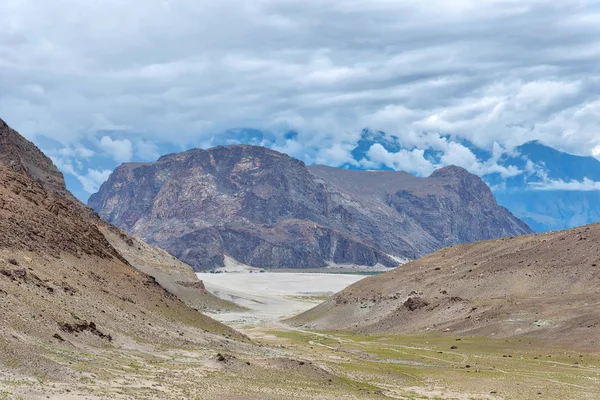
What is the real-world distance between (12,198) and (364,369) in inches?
1732

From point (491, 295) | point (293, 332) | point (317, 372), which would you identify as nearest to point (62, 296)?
point (317, 372)

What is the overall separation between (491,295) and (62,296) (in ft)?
297

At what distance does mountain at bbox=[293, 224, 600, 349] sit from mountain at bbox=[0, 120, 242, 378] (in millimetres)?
45873

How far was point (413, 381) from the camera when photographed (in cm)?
7781

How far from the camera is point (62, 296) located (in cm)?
7406

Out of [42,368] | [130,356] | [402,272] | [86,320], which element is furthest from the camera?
[402,272]

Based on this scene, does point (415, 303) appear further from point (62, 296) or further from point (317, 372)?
point (62, 296)

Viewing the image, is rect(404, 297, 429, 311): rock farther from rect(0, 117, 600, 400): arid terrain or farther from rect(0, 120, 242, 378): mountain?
rect(0, 120, 242, 378): mountain

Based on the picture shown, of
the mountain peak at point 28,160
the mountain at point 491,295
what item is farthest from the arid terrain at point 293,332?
the mountain peak at point 28,160


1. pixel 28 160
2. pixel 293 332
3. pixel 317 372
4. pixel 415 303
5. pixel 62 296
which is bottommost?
pixel 317 372

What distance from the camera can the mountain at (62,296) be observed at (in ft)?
195

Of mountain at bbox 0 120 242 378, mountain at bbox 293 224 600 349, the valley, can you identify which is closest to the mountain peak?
mountain at bbox 293 224 600 349

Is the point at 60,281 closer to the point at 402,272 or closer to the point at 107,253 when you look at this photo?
the point at 107,253

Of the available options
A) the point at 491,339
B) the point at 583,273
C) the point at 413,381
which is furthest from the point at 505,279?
the point at 413,381
